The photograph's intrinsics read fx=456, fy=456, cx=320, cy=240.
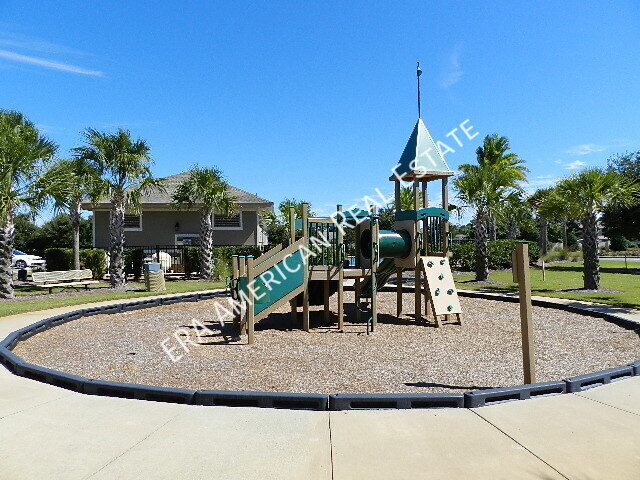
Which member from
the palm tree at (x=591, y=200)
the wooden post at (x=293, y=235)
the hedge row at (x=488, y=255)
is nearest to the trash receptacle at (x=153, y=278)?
the wooden post at (x=293, y=235)

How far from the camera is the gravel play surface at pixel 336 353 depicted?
6.13 m

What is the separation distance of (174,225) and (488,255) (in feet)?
A: 66.3

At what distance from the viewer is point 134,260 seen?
24547mm

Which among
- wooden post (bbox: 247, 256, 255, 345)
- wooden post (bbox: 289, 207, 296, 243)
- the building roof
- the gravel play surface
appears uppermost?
the building roof

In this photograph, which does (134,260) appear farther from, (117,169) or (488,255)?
(488,255)

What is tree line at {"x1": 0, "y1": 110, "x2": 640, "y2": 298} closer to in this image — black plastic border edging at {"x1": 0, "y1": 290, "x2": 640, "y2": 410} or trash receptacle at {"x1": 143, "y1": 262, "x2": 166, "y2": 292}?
trash receptacle at {"x1": 143, "y1": 262, "x2": 166, "y2": 292}

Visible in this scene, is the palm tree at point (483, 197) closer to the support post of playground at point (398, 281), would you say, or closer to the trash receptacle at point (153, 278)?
the support post of playground at point (398, 281)

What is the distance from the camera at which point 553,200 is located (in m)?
18.3

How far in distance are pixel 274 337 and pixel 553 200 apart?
14182 millimetres

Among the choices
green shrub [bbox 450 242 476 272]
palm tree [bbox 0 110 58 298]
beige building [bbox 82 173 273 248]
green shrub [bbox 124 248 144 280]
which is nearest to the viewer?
palm tree [bbox 0 110 58 298]

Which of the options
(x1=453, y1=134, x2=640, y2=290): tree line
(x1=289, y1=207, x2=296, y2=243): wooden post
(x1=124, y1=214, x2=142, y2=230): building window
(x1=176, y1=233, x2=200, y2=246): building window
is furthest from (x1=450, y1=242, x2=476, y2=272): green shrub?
(x1=289, y1=207, x2=296, y2=243): wooden post

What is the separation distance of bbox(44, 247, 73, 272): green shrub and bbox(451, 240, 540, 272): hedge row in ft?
75.2

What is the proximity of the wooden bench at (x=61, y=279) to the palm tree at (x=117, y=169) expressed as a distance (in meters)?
1.56

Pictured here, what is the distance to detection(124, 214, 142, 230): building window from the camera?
93.6 ft
